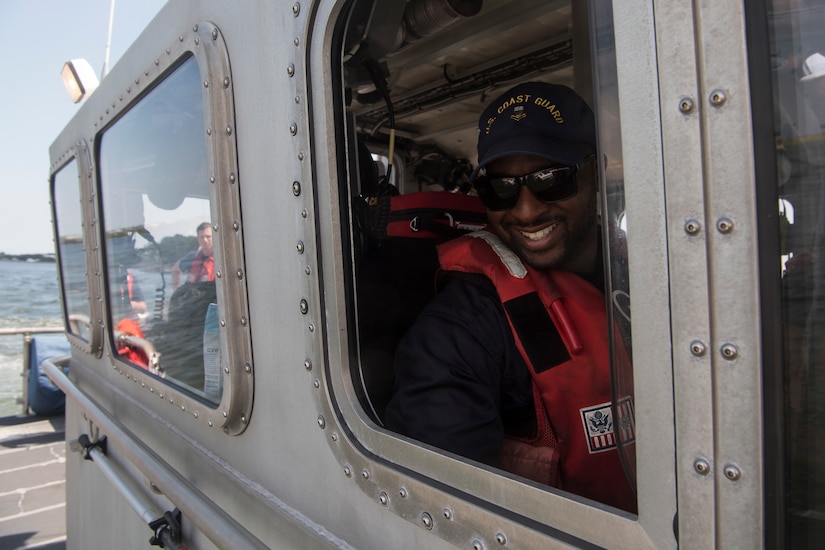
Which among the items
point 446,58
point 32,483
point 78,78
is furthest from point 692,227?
point 32,483

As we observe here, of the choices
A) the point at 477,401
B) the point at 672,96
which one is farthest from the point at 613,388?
the point at 477,401

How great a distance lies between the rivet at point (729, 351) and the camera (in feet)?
1.73

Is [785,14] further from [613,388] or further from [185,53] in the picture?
[185,53]

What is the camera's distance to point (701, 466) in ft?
1.83

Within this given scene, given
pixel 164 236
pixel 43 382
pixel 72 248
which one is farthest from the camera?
pixel 43 382

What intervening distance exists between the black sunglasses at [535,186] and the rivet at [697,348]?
74 centimetres

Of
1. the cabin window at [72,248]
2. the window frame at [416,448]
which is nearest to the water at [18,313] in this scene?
the cabin window at [72,248]

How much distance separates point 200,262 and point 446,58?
1.52 meters

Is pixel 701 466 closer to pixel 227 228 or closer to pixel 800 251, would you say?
pixel 800 251

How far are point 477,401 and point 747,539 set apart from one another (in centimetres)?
68

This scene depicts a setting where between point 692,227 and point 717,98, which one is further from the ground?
point 717,98

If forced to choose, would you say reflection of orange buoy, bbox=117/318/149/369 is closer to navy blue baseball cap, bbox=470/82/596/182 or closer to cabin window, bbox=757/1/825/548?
navy blue baseball cap, bbox=470/82/596/182

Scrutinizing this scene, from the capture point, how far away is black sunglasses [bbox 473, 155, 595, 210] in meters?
1.25

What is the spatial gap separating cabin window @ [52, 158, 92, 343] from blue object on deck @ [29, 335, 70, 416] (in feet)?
13.3
